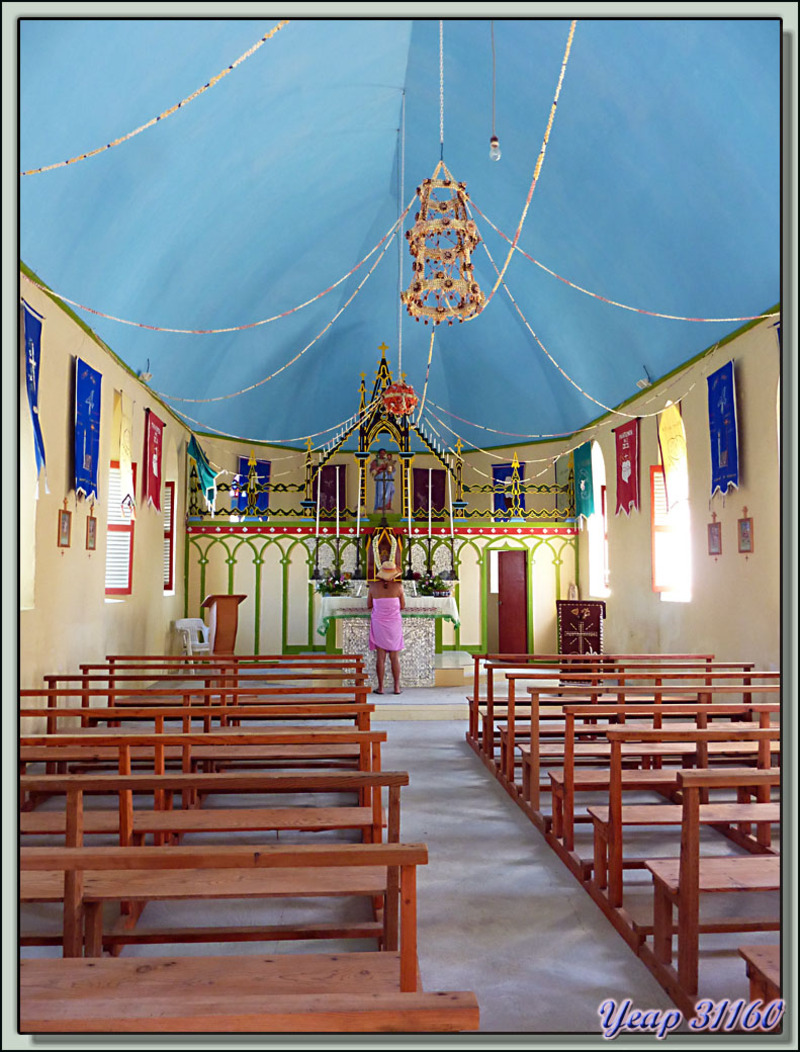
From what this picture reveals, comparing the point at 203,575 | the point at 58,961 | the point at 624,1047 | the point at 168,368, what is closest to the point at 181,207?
the point at 168,368

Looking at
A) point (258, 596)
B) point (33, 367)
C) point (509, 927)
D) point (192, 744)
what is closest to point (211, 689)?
point (192, 744)

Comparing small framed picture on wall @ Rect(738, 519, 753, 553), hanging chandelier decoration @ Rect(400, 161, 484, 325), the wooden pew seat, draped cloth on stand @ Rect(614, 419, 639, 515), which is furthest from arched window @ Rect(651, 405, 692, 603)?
the wooden pew seat

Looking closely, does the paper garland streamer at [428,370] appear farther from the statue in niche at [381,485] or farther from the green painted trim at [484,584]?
the green painted trim at [484,584]

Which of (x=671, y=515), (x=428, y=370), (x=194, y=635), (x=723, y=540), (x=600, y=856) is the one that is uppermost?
(x=428, y=370)

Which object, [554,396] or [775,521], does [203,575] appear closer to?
[554,396]

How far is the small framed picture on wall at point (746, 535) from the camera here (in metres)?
8.62

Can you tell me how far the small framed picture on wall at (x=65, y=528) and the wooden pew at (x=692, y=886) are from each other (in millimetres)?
6716

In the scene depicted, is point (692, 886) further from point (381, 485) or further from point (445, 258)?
point (381, 485)

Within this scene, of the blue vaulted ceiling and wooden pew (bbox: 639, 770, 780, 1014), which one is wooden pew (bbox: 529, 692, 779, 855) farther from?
the blue vaulted ceiling

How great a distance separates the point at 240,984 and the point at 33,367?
242 inches

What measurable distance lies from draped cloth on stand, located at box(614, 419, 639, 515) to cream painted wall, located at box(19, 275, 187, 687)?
689cm

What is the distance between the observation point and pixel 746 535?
8711 mm

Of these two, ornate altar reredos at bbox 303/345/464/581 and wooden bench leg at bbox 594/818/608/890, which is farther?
ornate altar reredos at bbox 303/345/464/581

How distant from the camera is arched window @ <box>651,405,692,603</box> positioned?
34.6 feet
